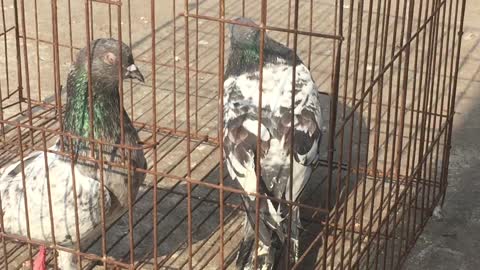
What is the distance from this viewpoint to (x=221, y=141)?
3.18 m

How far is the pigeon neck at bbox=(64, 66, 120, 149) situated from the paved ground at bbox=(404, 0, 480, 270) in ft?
5.42

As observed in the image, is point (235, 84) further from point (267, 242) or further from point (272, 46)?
point (267, 242)

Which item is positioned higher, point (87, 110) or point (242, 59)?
point (87, 110)

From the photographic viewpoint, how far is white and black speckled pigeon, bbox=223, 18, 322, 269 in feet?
13.9

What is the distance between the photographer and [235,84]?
195 inches

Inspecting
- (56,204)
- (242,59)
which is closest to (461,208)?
(242,59)

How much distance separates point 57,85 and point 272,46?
2.18 meters

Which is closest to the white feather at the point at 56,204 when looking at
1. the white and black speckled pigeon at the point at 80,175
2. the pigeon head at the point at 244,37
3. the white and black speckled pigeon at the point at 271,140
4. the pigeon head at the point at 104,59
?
the white and black speckled pigeon at the point at 80,175

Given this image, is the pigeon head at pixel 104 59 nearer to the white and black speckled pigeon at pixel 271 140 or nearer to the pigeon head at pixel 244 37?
the white and black speckled pigeon at pixel 271 140

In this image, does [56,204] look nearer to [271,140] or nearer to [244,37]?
[271,140]

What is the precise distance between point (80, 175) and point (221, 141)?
1097 millimetres

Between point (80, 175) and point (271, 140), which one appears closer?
point (80, 175)

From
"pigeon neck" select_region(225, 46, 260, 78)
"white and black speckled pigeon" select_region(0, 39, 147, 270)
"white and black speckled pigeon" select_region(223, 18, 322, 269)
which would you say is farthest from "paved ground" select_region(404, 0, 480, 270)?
"white and black speckled pigeon" select_region(0, 39, 147, 270)

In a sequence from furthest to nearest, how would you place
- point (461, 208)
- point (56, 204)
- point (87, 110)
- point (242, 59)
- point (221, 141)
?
point (242, 59), point (461, 208), point (87, 110), point (56, 204), point (221, 141)
